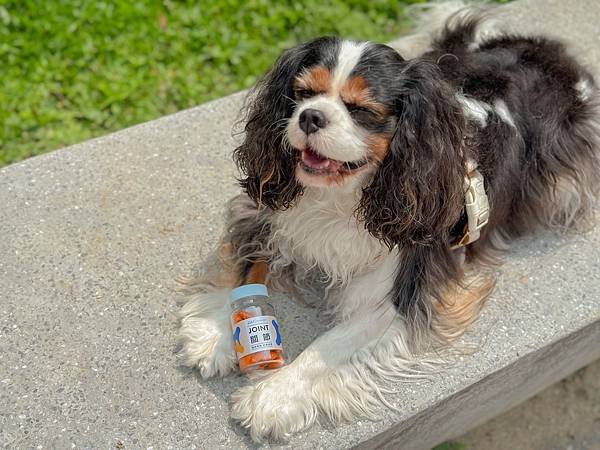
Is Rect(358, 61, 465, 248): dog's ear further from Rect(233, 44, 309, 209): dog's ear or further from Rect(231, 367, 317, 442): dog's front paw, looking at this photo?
Rect(231, 367, 317, 442): dog's front paw

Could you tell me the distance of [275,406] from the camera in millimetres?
2957

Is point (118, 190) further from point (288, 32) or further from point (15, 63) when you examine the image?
point (288, 32)

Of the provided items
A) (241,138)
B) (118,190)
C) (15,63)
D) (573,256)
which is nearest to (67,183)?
(118,190)

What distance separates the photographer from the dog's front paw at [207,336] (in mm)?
3150

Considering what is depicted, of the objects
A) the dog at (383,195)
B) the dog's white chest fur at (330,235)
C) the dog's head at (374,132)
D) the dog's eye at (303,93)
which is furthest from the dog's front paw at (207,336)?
the dog's eye at (303,93)

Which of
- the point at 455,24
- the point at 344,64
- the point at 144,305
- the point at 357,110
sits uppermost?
the point at 344,64

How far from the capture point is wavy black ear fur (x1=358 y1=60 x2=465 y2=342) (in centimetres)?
272

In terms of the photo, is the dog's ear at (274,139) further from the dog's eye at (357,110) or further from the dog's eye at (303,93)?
the dog's eye at (357,110)

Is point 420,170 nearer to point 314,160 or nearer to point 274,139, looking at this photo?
point 314,160

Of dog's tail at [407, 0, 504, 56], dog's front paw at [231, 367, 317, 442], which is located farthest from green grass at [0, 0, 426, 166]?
dog's front paw at [231, 367, 317, 442]

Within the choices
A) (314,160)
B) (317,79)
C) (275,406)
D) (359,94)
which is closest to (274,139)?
(314,160)

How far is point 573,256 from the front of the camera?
3674mm

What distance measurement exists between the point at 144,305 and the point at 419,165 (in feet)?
4.73

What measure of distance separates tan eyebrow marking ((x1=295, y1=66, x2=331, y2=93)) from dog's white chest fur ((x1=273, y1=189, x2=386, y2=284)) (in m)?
0.44
